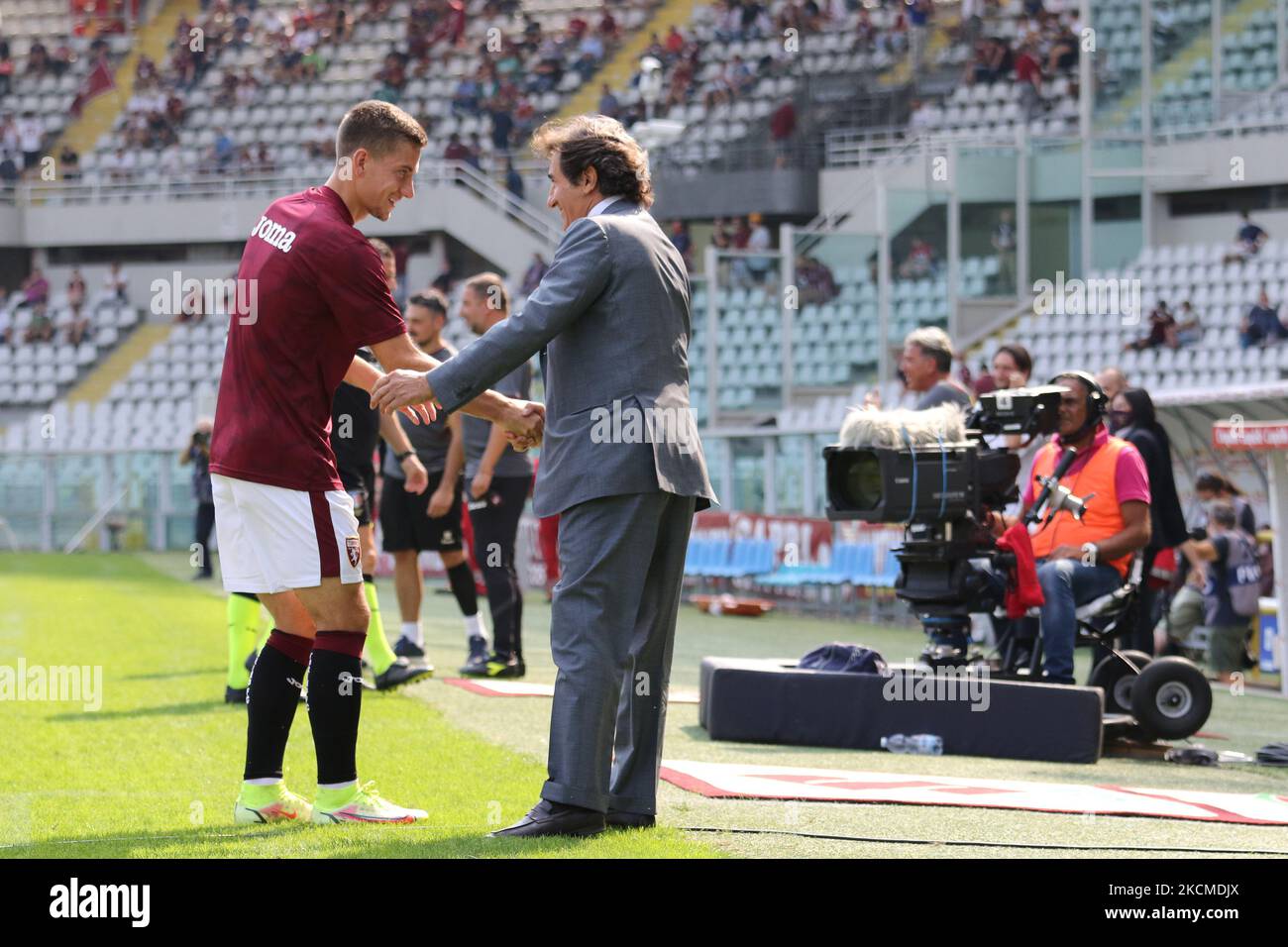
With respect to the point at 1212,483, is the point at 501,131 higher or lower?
higher

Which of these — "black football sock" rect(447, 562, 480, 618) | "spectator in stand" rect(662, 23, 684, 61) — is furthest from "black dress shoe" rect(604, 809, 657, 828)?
"spectator in stand" rect(662, 23, 684, 61)

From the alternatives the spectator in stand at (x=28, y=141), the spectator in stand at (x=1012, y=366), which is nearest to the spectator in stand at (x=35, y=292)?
the spectator in stand at (x=28, y=141)

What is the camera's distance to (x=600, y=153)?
5316mm

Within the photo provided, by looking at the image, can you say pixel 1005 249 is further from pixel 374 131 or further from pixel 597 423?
pixel 597 423

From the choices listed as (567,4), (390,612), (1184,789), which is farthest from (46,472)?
(1184,789)

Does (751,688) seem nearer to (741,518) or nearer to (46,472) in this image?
(741,518)

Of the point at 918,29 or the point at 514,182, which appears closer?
the point at 918,29

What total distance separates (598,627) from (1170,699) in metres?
4.17

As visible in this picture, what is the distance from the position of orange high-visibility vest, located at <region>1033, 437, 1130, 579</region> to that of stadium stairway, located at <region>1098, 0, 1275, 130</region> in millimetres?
17751

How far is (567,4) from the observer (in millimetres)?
38250

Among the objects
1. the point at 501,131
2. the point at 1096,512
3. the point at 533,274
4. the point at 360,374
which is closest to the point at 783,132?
the point at 533,274

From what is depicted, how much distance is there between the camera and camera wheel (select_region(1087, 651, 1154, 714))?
8672 millimetres
